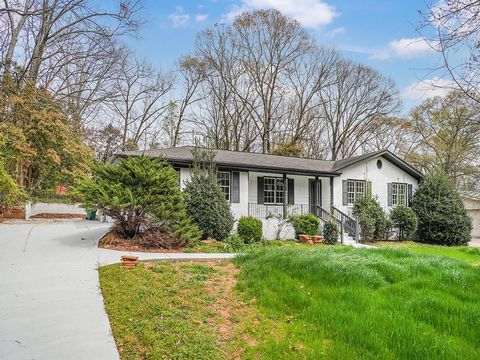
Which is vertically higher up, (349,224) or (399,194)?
(399,194)

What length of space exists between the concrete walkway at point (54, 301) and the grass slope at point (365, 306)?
1.77 metres

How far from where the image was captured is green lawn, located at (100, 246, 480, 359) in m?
3.66

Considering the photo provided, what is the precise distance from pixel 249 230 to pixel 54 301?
879cm

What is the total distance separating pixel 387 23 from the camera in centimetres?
658

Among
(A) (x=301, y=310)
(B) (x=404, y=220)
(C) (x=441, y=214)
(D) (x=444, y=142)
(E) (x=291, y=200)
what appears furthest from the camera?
(D) (x=444, y=142)

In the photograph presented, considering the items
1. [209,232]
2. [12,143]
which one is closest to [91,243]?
[209,232]

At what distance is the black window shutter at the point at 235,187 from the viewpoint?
1522 centimetres

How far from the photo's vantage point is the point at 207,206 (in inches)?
466

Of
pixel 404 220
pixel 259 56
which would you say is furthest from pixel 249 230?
pixel 259 56

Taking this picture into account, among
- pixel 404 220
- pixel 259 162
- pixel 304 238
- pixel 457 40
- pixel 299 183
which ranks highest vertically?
pixel 457 40

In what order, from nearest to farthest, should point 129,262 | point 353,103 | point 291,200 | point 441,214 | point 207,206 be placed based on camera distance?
point 129,262 → point 207,206 → point 291,200 → point 441,214 → point 353,103

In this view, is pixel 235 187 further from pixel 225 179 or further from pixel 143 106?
pixel 143 106

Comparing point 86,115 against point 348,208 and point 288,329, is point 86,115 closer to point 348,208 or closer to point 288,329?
point 348,208

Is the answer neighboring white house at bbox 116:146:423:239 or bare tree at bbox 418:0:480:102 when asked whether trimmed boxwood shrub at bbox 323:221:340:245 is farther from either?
bare tree at bbox 418:0:480:102
